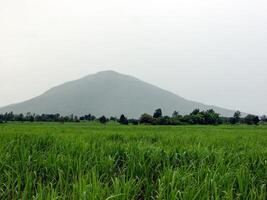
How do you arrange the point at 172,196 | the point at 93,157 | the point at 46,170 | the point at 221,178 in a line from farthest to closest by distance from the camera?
the point at 93,157
the point at 46,170
the point at 221,178
the point at 172,196

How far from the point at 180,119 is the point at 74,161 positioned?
2755 inches

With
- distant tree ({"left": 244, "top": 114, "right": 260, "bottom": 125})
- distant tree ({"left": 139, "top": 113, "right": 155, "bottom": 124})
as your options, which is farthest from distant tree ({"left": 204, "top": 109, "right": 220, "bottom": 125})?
distant tree ({"left": 244, "top": 114, "right": 260, "bottom": 125})

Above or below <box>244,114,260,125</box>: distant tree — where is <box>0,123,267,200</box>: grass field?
below

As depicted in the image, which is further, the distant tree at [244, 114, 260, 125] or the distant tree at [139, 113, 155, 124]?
the distant tree at [244, 114, 260, 125]

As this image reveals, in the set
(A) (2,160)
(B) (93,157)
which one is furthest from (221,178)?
(A) (2,160)

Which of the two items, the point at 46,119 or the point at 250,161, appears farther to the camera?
Result: the point at 46,119

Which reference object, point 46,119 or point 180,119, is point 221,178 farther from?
point 46,119

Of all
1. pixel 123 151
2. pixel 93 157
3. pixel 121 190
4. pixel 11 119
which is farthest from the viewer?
pixel 11 119

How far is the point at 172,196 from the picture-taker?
117 inches

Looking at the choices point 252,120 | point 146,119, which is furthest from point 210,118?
point 252,120

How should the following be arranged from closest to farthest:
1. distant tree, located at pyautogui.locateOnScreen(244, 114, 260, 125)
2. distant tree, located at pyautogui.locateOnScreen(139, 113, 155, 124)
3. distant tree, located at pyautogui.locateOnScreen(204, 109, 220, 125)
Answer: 1. distant tree, located at pyautogui.locateOnScreen(139, 113, 155, 124)
2. distant tree, located at pyautogui.locateOnScreen(204, 109, 220, 125)
3. distant tree, located at pyautogui.locateOnScreen(244, 114, 260, 125)

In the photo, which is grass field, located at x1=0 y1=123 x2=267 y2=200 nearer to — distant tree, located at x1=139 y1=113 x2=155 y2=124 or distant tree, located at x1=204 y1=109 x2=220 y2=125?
distant tree, located at x1=139 y1=113 x2=155 y2=124

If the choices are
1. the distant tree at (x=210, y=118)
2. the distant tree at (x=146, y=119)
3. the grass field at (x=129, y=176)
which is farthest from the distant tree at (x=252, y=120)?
the grass field at (x=129, y=176)

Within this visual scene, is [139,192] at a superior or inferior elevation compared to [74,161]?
inferior
